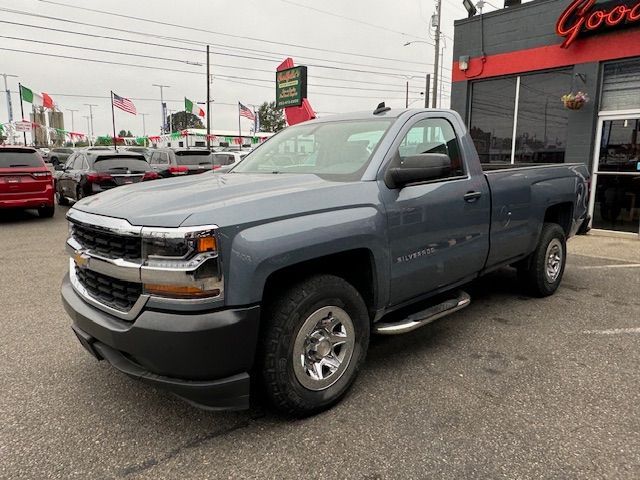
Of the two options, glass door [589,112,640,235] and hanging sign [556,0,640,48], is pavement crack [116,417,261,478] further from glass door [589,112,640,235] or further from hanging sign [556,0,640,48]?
hanging sign [556,0,640,48]

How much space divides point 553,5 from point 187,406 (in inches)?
407

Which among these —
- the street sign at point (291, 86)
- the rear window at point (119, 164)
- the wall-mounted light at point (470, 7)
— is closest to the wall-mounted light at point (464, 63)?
the wall-mounted light at point (470, 7)

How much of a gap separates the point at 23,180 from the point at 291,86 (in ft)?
31.3

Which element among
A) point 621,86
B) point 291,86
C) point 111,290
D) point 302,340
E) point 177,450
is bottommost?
point 177,450

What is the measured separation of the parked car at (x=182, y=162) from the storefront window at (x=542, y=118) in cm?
866

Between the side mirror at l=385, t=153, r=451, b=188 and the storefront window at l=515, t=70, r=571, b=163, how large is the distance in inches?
317

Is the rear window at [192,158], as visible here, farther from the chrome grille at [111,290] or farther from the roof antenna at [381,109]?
the chrome grille at [111,290]

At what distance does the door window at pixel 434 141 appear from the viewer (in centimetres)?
363

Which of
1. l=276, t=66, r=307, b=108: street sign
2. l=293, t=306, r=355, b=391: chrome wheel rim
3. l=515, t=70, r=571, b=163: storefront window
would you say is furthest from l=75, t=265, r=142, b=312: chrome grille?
l=276, t=66, r=307, b=108: street sign

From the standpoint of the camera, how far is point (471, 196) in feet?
12.8

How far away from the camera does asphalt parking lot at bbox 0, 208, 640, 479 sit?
2.47m

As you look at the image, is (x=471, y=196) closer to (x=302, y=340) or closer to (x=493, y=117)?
(x=302, y=340)

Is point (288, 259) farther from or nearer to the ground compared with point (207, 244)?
nearer to the ground

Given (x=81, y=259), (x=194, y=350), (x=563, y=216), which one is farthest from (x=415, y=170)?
(x=563, y=216)
